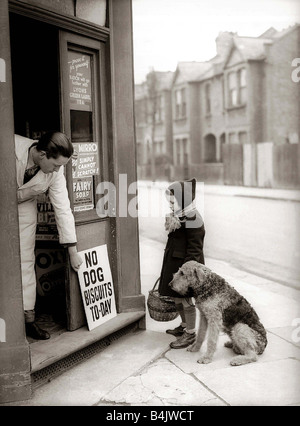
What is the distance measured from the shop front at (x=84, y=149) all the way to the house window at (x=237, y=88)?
91.9 feet

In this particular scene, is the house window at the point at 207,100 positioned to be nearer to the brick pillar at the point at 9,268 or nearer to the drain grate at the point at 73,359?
the drain grate at the point at 73,359

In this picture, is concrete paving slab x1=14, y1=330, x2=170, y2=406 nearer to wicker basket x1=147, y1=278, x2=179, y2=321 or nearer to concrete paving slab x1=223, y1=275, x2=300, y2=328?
wicker basket x1=147, y1=278, x2=179, y2=321

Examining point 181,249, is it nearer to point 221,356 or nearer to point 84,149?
point 221,356

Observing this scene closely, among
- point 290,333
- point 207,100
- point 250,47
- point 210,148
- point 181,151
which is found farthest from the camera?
point 181,151

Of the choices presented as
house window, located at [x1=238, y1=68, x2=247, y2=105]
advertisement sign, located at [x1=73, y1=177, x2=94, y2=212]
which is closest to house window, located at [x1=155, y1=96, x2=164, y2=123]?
house window, located at [x1=238, y1=68, x2=247, y2=105]

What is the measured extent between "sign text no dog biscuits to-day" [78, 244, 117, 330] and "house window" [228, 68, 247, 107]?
28.7m

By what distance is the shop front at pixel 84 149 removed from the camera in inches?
179

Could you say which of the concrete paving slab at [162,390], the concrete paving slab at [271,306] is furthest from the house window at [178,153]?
the concrete paving slab at [162,390]

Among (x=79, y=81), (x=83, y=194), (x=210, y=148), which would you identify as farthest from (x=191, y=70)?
(x=83, y=194)

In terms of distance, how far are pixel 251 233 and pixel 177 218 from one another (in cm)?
823

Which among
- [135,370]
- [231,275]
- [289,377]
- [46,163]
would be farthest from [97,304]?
[231,275]

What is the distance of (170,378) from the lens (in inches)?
165

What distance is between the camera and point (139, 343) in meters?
5.07
